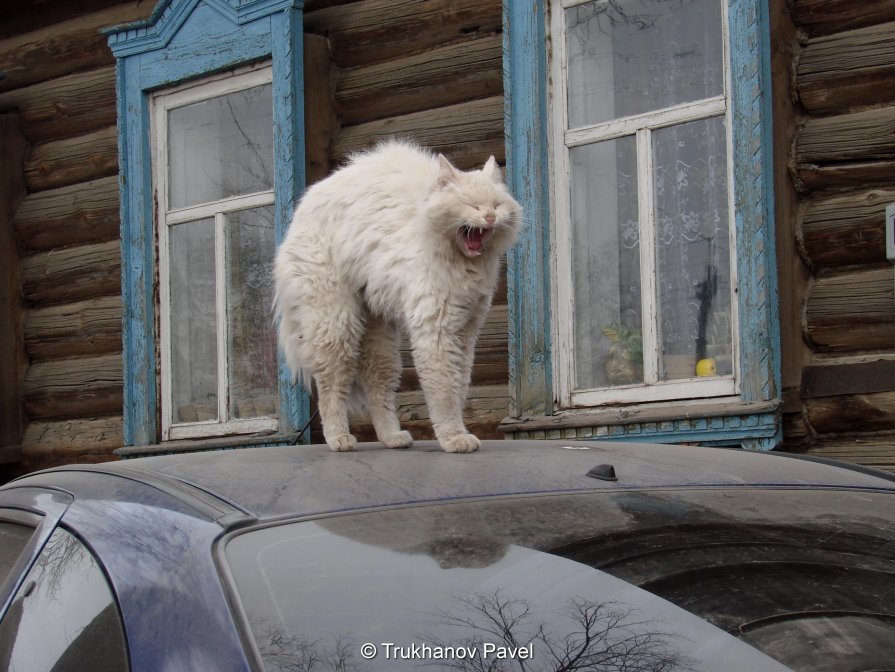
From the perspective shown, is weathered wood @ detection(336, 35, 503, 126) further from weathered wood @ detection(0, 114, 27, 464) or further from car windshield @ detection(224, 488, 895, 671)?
→ car windshield @ detection(224, 488, 895, 671)

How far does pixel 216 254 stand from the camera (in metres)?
6.91

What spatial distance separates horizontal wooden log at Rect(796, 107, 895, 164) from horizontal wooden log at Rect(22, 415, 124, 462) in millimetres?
4570

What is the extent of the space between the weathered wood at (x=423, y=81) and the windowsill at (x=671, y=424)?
5.92ft

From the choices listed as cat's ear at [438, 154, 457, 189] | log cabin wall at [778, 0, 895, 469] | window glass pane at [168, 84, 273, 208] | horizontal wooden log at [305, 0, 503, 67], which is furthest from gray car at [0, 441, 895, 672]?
window glass pane at [168, 84, 273, 208]

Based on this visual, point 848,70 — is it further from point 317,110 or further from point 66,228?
point 66,228

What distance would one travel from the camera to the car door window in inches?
67.9

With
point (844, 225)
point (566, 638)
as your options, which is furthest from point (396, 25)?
point (566, 638)

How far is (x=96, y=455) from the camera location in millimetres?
7352

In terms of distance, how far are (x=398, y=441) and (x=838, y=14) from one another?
9.60 feet

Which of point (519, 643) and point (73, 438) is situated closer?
point (519, 643)

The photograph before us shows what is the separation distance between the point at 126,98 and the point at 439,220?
439cm

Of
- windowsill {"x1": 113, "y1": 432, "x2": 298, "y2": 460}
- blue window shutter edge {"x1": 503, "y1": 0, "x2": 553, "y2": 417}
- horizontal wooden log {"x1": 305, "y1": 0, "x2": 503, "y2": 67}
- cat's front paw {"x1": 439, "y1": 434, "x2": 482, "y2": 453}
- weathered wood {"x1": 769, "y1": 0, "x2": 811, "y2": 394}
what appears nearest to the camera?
cat's front paw {"x1": 439, "y1": 434, "x2": 482, "y2": 453}

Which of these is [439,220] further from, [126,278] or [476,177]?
[126,278]

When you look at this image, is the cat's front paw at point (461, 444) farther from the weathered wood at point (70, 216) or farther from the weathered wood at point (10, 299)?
the weathered wood at point (10, 299)
